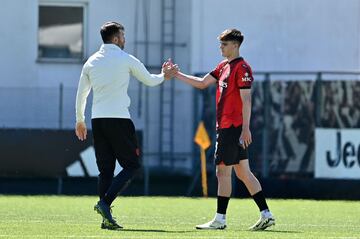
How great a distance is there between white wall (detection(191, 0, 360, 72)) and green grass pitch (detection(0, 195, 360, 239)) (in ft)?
19.0

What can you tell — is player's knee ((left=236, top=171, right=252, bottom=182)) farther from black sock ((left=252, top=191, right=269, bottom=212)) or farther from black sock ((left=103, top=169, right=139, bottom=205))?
black sock ((left=103, top=169, right=139, bottom=205))

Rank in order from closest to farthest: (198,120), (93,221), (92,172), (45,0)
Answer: (93,221) → (92,172) → (198,120) → (45,0)

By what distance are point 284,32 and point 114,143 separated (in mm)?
14236

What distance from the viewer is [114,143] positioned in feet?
40.7

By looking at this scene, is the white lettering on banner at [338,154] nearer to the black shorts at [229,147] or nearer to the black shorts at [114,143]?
the black shorts at [229,147]

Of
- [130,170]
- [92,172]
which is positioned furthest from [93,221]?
[92,172]

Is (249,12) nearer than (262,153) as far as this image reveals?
No

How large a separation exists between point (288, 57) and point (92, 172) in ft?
19.4

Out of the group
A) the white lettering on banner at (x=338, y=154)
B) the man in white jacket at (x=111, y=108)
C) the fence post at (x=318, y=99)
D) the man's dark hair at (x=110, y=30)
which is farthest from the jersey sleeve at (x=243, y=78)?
the fence post at (x=318, y=99)

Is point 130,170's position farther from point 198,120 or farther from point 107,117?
point 198,120

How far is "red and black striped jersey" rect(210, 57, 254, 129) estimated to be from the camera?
12.4 metres

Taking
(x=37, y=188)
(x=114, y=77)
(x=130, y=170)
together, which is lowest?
(x=37, y=188)

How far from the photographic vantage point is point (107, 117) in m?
12.3

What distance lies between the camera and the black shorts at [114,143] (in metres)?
12.3
